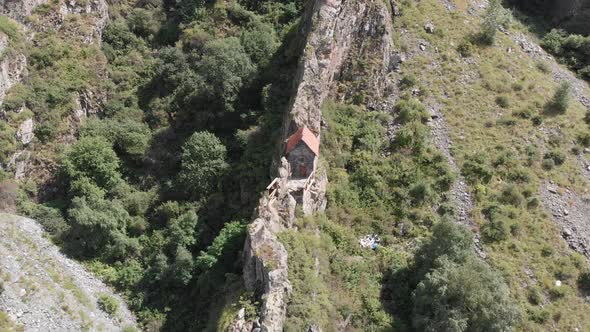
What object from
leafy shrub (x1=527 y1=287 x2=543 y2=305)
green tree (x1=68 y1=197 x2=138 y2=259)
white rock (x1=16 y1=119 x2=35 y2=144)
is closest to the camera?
leafy shrub (x1=527 y1=287 x2=543 y2=305)

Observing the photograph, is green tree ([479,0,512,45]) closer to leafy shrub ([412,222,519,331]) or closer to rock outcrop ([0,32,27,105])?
leafy shrub ([412,222,519,331])

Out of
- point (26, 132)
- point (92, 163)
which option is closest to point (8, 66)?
point (26, 132)

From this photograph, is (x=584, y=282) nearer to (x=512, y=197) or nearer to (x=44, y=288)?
(x=512, y=197)

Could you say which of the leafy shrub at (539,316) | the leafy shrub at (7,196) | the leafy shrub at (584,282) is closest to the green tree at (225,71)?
the leafy shrub at (7,196)

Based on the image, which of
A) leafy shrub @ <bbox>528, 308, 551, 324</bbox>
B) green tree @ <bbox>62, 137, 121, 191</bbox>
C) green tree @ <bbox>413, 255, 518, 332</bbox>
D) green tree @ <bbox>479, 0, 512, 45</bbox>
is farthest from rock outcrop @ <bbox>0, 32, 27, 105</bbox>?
leafy shrub @ <bbox>528, 308, 551, 324</bbox>

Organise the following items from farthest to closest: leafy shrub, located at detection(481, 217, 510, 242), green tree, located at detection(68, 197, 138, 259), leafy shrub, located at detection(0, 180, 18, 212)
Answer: leafy shrub, located at detection(0, 180, 18, 212), green tree, located at detection(68, 197, 138, 259), leafy shrub, located at detection(481, 217, 510, 242)

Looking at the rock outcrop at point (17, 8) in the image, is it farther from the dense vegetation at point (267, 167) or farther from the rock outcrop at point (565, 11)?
the rock outcrop at point (565, 11)

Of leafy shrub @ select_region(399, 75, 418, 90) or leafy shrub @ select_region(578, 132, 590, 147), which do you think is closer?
leafy shrub @ select_region(578, 132, 590, 147)
